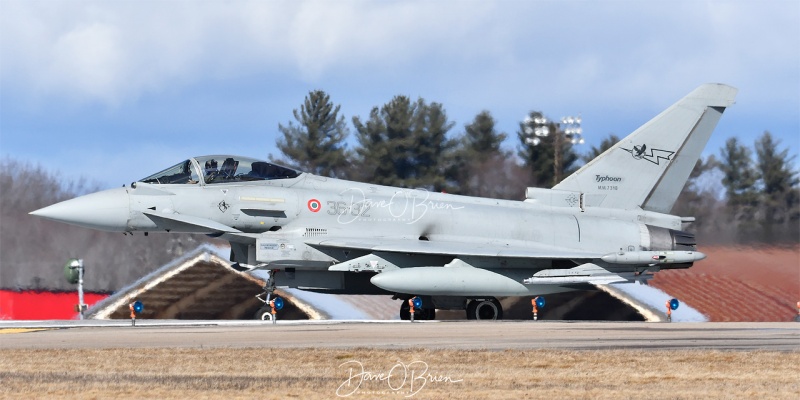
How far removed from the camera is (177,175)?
65.1 ft

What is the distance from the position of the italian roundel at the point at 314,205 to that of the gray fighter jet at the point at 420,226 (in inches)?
0.9

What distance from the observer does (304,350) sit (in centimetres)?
1212

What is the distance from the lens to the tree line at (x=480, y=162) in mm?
28575

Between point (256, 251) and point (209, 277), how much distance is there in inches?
236

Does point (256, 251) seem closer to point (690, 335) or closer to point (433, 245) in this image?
point (433, 245)

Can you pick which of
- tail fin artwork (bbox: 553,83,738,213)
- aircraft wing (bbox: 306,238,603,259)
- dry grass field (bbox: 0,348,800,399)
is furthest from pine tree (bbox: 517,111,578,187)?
dry grass field (bbox: 0,348,800,399)

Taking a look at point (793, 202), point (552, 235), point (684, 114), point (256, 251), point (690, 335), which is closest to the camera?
point (690, 335)

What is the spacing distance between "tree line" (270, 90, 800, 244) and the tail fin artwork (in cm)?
470

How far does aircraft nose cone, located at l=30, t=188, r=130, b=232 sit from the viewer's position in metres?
19.0

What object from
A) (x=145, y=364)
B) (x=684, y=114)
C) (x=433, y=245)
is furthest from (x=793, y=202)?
(x=145, y=364)

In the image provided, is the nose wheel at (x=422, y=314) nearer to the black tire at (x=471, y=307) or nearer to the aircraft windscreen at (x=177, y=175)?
the black tire at (x=471, y=307)
